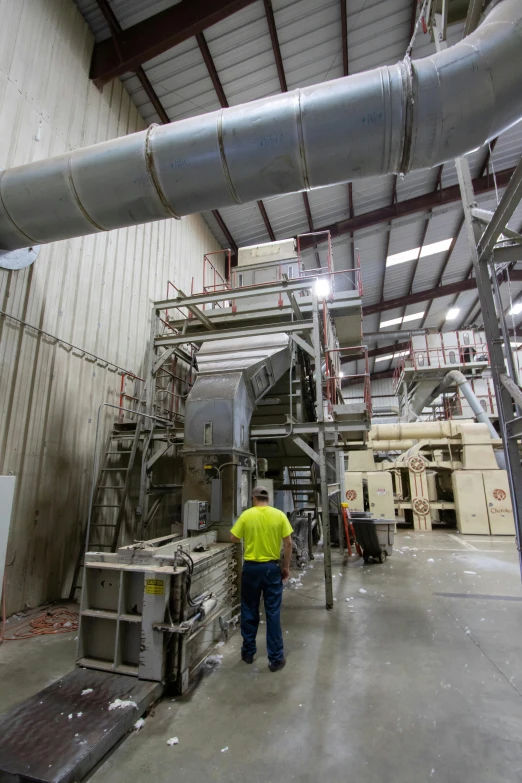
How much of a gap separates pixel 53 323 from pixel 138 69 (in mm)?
6798

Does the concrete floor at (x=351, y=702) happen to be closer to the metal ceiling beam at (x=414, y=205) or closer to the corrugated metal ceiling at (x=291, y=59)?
the corrugated metal ceiling at (x=291, y=59)

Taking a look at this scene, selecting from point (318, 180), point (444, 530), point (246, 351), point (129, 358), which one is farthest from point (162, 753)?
point (444, 530)

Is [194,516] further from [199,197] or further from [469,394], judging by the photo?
[469,394]

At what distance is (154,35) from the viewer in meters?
7.86

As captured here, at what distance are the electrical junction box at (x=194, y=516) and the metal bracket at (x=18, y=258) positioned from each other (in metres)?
4.13

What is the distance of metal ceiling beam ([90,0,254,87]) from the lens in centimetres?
772

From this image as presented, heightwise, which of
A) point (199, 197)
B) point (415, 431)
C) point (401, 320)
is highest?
point (401, 320)

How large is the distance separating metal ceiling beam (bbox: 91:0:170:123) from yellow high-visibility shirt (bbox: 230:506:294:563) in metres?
9.44

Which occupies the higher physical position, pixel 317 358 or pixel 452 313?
pixel 452 313

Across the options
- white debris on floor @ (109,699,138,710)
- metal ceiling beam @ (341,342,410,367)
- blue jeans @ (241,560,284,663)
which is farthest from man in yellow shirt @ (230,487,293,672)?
metal ceiling beam @ (341,342,410,367)

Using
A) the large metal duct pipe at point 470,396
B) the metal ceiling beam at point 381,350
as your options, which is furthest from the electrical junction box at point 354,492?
the metal ceiling beam at point 381,350

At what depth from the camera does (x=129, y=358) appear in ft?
27.4

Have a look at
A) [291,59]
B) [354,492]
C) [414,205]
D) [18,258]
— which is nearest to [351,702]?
[18,258]

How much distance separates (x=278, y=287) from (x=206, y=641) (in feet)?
17.4
